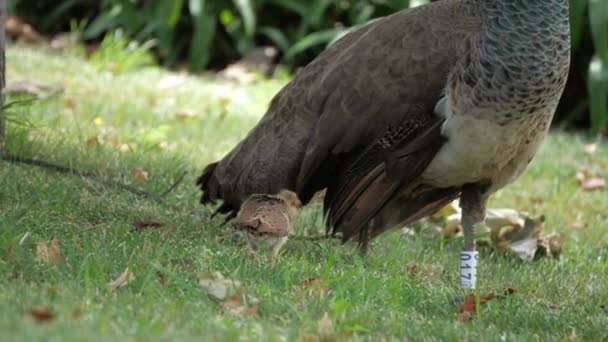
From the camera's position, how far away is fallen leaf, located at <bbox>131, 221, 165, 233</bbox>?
463cm

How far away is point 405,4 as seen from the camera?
29.7 feet

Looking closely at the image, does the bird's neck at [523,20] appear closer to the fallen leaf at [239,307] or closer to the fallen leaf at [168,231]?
the fallen leaf at [168,231]

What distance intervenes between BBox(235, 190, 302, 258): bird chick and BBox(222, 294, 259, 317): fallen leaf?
79 centimetres

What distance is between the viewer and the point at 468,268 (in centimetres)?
450

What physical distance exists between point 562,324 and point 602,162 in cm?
416

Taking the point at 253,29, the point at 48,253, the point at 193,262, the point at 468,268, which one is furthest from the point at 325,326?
the point at 253,29

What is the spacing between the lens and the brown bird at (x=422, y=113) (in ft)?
14.8

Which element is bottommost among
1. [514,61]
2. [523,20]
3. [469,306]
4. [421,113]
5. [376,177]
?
[469,306]

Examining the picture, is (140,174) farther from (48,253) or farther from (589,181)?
(589,181)

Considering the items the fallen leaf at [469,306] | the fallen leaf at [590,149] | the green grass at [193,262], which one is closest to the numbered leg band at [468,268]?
the green grass at [193,262]

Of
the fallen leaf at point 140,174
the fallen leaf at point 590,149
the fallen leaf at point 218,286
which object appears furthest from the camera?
the fallen leaf at point 590,149

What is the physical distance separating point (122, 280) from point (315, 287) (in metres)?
0.64

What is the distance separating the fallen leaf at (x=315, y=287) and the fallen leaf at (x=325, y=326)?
30 centimetres

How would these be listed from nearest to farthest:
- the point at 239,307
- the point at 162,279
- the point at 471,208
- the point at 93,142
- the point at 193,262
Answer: the point at 239,307 < the point at 162,279 < the point at 193,262 < the point at 471,208 < the point at 93,142
